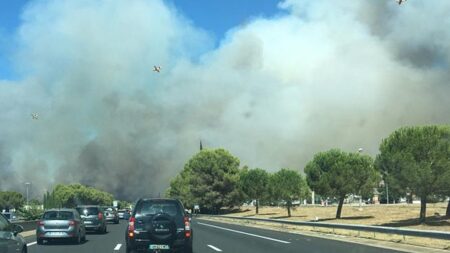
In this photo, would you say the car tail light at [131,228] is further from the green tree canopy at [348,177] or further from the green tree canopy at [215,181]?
the green tree canopy at [215,181]

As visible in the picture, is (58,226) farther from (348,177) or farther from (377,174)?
(377,174)

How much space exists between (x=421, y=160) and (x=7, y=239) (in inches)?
1254

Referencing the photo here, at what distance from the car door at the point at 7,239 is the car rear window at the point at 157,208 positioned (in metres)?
4.35

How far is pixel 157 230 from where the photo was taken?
15.7m

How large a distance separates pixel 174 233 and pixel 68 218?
11.3 metres

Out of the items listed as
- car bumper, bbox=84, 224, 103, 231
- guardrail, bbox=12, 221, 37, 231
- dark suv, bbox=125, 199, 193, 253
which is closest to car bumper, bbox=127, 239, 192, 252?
dark suv, bbox=125, 199, 193, 253

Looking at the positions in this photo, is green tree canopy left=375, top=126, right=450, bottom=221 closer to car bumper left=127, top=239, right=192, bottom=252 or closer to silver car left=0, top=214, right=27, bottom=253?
car bumper left=127, top=239, right=192, bottom=252

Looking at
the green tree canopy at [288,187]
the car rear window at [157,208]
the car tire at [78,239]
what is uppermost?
the green tree canopy at [288,187]

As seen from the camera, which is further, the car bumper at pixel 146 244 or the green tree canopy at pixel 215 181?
the green tree canopy at pixel 215 181

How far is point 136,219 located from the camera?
52.8 feet

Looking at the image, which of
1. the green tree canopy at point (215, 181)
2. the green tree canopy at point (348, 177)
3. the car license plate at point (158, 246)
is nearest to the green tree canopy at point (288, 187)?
the green tree canopy at point (348, 177)

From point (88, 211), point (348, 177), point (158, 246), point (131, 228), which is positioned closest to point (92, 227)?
point (88, 211)

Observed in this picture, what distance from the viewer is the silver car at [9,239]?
11.6 metres

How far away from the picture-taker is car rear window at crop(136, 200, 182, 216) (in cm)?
1636
